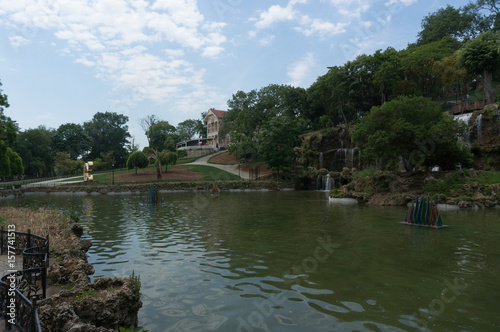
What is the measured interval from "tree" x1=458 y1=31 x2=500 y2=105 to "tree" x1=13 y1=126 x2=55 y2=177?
277ft

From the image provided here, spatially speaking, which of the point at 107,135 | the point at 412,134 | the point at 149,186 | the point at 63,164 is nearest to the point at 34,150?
the point at 63,164

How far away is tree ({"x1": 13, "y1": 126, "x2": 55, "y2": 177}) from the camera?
2886 inches

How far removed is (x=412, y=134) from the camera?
1080 inches

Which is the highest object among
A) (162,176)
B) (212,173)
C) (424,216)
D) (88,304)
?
(212,173)

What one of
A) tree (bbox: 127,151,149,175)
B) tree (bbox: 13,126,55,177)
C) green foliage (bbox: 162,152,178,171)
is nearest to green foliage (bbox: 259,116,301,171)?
green foliage (bbox: 162,152,178,171)

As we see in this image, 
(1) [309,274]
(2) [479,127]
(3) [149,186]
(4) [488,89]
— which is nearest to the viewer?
(1) [309,274]

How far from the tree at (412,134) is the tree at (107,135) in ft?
267

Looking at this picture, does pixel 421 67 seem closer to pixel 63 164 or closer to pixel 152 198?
pixel 152 198

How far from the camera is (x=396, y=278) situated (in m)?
8.57

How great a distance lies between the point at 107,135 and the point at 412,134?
8801 centimetres

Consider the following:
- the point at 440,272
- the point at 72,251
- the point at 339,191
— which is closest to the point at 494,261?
the point at 440,272

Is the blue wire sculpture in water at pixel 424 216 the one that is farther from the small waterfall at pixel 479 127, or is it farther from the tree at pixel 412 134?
the small waterfall at pixel 479 127

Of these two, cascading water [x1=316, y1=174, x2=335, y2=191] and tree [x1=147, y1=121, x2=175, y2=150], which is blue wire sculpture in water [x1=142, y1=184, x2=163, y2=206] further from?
tree [x1=147, y1=121, x2=175, y2=150]

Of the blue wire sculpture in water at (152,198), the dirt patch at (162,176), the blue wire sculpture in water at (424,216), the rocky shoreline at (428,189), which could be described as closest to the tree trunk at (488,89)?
the rocky shoreline at (428,189)
